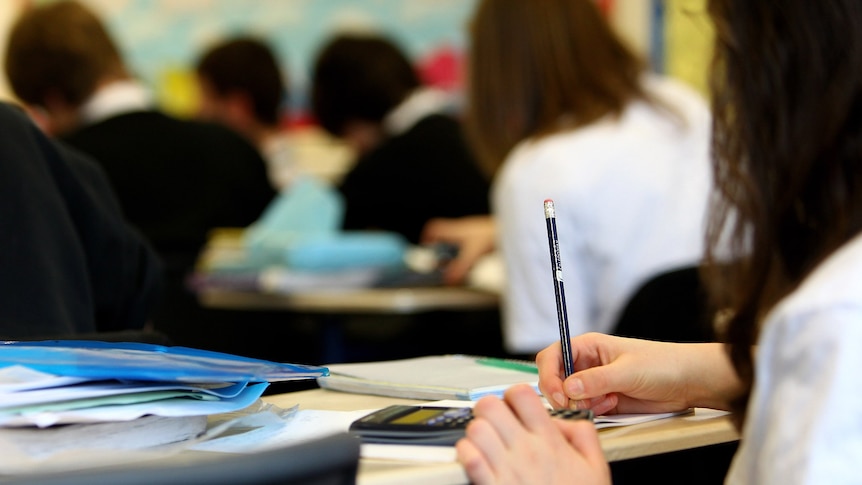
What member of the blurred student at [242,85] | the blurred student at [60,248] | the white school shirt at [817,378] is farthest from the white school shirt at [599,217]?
the blurred student at [242,85]

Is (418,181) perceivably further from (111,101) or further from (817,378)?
(817,378)

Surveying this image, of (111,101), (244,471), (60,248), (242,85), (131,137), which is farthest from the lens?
(242,85)

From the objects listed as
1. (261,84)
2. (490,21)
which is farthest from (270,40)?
(490,21)

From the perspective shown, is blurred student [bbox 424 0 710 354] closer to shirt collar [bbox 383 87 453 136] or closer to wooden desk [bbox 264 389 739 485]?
wooden desk [bbox 264 389 739 485]

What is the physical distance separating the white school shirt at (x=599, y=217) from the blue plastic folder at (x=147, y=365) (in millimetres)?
1340

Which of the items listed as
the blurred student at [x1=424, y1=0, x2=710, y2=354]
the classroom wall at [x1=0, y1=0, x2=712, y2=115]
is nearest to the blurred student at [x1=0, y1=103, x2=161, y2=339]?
the blurred student at [x1=424, y1=0, x2=710, y2=354]

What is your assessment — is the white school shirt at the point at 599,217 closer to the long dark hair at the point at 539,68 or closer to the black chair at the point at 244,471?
the long dark hair at the point at 539,68

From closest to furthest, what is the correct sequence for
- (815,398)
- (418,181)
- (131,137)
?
1. (815,398)
2. (131,137)
3. (418,181)

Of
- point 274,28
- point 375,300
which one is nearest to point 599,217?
point 375,300

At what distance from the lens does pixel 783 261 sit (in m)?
0.73

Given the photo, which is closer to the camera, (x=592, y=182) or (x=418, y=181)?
(x=592, y=182)

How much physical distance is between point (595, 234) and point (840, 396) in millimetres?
1576

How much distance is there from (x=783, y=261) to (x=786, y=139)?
8 cm

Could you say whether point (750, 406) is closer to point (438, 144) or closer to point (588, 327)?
point (588, 327)
